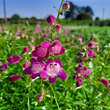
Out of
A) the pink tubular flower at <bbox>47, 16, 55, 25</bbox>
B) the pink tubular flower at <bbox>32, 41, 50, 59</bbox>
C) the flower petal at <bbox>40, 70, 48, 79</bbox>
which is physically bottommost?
the flower petal at <bbox>40, 70, 48, 79</bbox>

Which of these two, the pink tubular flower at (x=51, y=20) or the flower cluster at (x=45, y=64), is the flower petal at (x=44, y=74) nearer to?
the flower cluster at (x=45, y=64)

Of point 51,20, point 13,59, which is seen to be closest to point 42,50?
point 51,20

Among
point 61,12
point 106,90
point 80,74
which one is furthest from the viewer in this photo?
point 106,90

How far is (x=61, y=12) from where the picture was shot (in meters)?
0.77

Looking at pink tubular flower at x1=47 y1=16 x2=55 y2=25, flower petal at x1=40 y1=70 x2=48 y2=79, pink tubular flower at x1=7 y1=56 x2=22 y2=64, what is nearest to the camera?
flower petal at x1=40 y1=70 x2=48 y2=79

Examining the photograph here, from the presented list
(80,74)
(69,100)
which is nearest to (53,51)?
(80,74)

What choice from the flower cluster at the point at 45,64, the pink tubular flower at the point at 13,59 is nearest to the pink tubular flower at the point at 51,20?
the flower cluster at the point at 45,64

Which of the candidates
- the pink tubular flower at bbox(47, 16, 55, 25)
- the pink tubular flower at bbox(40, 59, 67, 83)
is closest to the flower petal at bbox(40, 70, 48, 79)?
the pink tubular flower at bbox(40, 59, 67, 83)

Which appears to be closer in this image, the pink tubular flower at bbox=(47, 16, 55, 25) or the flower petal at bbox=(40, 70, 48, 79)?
the flower petal at bbox=(40, 70, 48, 79)

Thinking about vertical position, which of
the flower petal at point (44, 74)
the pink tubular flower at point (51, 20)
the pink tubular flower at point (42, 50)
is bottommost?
the flower petal at point (44, 74)

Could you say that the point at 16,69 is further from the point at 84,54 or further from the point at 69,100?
the point at 84,54

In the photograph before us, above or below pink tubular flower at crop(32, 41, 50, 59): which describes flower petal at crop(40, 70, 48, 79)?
below

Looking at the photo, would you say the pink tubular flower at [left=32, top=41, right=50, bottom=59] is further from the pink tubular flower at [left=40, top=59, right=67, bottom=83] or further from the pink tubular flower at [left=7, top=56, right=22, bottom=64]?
the pink tubular flower at [left=7, top=56, right=22, bottom=64]

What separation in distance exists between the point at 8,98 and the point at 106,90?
0.94m
